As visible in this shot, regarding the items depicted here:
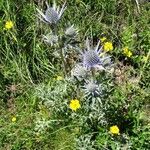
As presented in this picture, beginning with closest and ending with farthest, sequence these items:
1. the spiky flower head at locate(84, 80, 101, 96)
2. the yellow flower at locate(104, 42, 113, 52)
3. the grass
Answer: the spiky flower head at locate(84, 80, 101, 96), the grass, the yellow flower at locate(104, 42, 113, 52)

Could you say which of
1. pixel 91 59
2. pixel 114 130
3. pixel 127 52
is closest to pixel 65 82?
pixel 91 59

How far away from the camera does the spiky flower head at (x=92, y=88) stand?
267 cm

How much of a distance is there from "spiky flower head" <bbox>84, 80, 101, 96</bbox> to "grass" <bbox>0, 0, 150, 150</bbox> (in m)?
0.17

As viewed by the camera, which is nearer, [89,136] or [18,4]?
[89,136]

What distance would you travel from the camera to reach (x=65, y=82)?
2.94 m

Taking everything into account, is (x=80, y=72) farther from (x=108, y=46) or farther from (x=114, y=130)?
(x=108, y=46)

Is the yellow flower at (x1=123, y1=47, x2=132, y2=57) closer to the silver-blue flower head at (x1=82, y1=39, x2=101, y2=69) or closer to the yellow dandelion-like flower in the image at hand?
the silver-blue flower head at (x1=82, y1=39, x2=101, y2=69)

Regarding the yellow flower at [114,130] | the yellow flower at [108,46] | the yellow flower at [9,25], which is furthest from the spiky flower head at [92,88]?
the yellow flower at [9,25]

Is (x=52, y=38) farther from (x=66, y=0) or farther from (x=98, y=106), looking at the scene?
(x=66, y=0)

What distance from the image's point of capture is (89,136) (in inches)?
110

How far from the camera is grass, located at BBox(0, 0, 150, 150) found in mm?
2916

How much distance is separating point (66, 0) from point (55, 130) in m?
1.09

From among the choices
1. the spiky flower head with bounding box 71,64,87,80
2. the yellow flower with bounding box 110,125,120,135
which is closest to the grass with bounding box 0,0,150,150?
the yellow flower with bounding box 110,125,120,135

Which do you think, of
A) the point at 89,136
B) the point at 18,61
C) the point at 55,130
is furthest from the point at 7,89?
the point at 89,136
